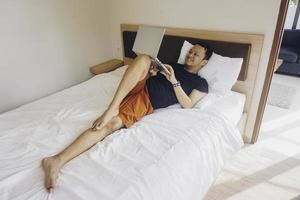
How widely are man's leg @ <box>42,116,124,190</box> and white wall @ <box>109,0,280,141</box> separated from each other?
1.25 m

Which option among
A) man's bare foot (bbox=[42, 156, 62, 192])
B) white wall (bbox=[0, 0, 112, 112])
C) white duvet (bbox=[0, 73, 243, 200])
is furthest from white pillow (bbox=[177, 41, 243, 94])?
white wall (bbox=[0, 0, 112, 112])

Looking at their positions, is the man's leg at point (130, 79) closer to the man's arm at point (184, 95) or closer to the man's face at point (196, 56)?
the man's arm at point (184, 95)

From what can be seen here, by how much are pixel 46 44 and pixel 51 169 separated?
164cm

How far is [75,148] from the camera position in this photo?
1280mm

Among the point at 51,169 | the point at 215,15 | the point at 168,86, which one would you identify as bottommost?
the point at 51,169

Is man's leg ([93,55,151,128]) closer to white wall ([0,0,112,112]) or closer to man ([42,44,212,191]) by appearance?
man ([42,44,212,191])

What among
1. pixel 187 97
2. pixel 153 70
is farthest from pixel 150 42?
pixel 187 97

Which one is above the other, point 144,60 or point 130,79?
point 144,60

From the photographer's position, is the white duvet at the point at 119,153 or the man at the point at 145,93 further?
the man at the point at 145,93

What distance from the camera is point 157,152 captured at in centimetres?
126

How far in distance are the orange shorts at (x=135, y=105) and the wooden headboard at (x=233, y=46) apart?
0.68 meters

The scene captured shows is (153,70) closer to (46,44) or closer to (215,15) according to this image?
(215,15)

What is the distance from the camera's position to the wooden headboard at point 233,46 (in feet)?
6.11

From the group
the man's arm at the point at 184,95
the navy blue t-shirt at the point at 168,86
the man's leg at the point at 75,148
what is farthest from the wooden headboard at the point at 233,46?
the man's leg at the point at 75,148
